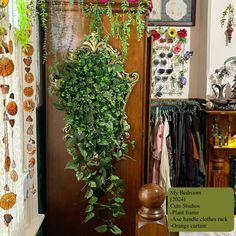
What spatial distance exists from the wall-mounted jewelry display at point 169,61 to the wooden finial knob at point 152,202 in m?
3.13

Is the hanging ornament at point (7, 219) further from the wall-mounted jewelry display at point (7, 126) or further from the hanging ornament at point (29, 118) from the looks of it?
the hanging ornament at point (29, 118)

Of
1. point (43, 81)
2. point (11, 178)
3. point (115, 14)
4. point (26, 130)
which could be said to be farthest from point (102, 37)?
point (11, 178)

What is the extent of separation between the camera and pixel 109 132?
2160 millimetres

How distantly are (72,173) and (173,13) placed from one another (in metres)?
2.44

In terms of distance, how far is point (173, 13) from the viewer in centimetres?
394

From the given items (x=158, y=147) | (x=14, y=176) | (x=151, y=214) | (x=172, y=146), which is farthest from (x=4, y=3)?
(x=172, y=146)

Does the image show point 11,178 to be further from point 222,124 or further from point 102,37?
point 222,124

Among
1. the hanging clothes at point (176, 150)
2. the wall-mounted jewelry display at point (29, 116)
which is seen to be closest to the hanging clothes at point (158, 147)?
the hanging clothes at point (176, 150)

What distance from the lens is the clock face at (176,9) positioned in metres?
3.93

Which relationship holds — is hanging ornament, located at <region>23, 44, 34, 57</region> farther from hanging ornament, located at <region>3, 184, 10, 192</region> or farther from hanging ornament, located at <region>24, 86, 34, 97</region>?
hanging ornament, located at <region>3, 184, 10, 192</region>

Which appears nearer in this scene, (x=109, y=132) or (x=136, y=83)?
(x=109, y=132)

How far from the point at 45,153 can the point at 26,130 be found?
502 mm

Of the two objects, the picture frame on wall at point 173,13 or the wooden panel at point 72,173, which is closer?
the wooden panel at point 72,173

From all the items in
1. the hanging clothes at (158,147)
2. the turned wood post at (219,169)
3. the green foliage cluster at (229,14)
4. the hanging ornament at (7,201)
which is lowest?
the turned wood post at (219,169)
